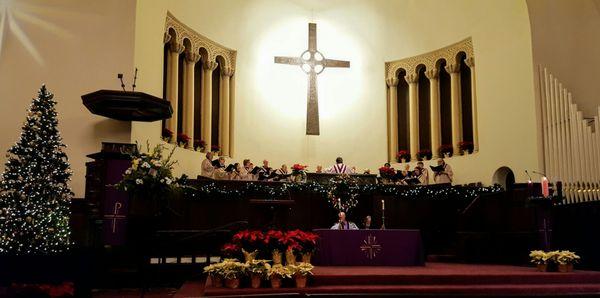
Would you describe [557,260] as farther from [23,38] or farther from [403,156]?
[23,38]

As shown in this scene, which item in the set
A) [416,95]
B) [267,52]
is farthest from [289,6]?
[416,95]

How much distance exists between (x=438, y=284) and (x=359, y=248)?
2.00 m

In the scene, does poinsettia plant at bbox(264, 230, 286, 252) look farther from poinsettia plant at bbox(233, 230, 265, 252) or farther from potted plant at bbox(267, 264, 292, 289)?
potted plant at bbox(267, 264, 292, 289)

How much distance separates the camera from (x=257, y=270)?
8172mm

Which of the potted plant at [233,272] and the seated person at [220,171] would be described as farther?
the seated person at [220,171]

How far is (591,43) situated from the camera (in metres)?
14.4

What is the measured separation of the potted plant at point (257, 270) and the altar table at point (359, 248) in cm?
226

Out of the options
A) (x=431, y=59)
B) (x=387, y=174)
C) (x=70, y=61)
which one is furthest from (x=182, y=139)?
(x=431, y=59)

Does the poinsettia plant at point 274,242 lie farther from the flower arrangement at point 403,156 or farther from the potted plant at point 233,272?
the flower arrangement at point 403,156

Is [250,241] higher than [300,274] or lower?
higher

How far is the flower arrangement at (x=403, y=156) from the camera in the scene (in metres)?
18.4

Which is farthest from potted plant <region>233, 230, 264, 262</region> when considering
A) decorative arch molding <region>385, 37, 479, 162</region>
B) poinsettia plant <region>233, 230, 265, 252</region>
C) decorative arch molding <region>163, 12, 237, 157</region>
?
decorative arch molding <region>385, 37, 479, 162</region>

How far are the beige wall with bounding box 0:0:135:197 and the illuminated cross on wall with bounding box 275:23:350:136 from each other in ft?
20.3

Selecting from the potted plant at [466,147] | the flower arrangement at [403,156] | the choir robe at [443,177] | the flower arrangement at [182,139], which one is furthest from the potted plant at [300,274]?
the flower arrangement at [403,156]
